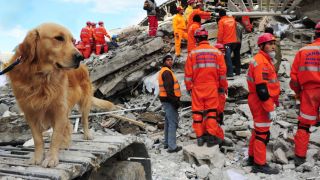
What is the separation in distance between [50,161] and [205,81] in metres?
4.15

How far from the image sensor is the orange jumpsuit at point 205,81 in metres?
7.24

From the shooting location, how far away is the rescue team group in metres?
6.19

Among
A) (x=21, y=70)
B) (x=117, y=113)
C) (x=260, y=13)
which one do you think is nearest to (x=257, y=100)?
(x=21, y=70)

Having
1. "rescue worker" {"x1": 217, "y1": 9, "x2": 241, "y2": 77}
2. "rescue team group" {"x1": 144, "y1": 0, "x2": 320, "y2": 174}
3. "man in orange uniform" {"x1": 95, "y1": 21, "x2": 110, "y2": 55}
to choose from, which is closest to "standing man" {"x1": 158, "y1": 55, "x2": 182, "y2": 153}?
"rescue team group" {"x1": 144, "y1": 0, "x2": 320, "y2": 174}

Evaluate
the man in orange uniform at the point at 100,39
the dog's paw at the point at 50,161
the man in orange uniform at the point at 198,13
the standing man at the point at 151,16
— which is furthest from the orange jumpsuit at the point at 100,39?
the dog's paw at the point at 50,161

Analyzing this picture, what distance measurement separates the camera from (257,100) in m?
6.23

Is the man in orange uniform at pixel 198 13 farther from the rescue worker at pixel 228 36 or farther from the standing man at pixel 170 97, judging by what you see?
the standing man at pixel 170 97

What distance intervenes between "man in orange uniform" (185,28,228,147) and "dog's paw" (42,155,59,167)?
4027 mm

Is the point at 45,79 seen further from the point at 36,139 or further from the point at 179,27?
the point at 179,27

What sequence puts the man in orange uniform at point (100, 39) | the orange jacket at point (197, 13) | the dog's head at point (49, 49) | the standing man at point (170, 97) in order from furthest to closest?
1. the man in orange uniform at point (100, 39)
2. the orange jacket at point (197, 13)
3. the standing man at point (170, 97)
4. the dog's head at point (49, 49)

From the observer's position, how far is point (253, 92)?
247 inches

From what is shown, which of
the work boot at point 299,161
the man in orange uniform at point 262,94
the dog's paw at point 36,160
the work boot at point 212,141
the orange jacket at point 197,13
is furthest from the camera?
the orange jacket at point 197,13

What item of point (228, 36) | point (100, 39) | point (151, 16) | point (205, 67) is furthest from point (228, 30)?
point (100, 39)

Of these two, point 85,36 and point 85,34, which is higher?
point 85,34
